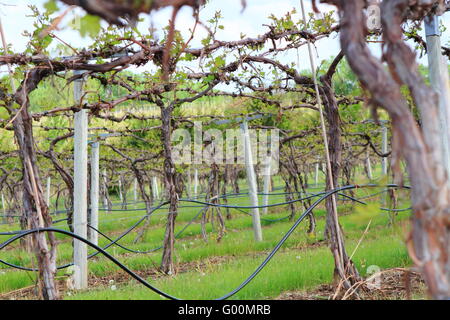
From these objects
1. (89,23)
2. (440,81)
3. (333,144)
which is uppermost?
(440,81)

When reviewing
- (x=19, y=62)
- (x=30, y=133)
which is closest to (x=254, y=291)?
(x=30, y=133)

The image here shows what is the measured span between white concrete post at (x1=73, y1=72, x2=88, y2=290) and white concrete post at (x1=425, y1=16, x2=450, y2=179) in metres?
3.11

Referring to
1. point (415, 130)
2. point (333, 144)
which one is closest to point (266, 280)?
point (333, 144)

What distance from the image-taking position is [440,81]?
3320 mm

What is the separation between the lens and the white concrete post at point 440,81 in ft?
9.98

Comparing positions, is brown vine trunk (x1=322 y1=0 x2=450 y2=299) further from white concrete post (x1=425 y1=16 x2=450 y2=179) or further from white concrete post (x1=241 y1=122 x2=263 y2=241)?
white concrete post (x1=241 y1=122 x2=263 y2=241)

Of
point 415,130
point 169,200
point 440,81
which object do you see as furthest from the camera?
point 169,200

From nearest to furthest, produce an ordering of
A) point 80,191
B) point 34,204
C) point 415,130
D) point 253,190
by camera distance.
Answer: point 415,130, point 34,204, point 80,191, point 253,190

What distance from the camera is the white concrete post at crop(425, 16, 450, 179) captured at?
3.04m

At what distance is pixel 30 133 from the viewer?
10.3 ft

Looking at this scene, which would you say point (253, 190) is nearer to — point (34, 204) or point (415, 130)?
point (34, 204)

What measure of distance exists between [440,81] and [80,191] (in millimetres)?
3324

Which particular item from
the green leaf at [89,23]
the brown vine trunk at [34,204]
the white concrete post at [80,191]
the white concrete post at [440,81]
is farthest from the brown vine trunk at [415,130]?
the white concrete post at [80,191]
